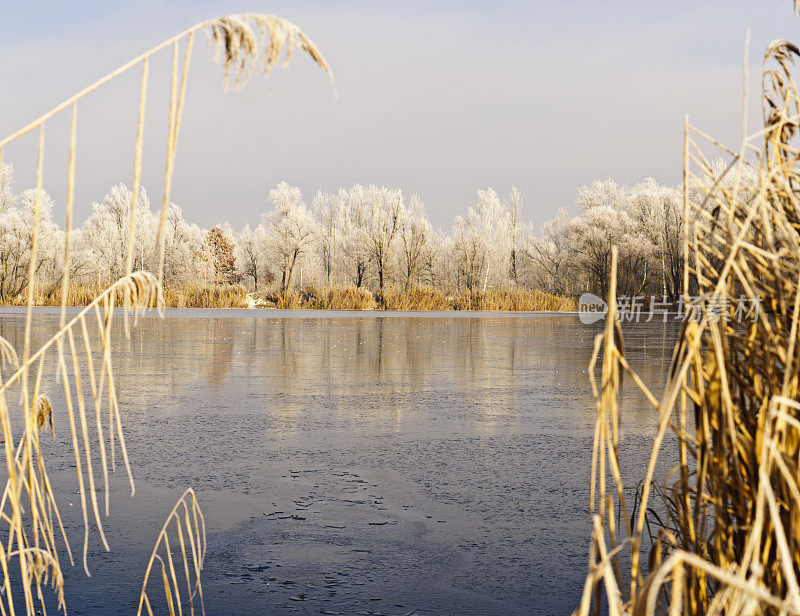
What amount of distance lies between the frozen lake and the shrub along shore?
23.7 meters

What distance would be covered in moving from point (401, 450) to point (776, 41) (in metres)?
4.50

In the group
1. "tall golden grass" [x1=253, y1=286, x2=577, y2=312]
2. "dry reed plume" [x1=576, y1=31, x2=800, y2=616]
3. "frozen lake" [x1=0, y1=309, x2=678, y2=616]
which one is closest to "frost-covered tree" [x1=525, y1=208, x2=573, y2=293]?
"tall golden grass" [x1=253, y1=286, x2=577, y2=312]

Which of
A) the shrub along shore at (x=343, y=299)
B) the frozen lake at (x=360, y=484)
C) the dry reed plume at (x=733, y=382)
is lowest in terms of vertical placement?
the frozen lake at (x=360, y=484)

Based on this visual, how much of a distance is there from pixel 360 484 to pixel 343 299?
3052 centimetres

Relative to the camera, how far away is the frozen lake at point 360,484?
346 centimetres

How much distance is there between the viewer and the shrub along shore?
34.7 metres

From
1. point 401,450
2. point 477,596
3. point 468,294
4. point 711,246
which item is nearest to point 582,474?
point 401,450

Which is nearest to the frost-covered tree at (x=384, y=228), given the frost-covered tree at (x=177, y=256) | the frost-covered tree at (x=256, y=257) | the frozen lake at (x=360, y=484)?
the frost-covered tree at (x=256, y=257)

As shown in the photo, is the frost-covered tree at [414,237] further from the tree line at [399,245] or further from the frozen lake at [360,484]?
the frozen lake at [360,484]

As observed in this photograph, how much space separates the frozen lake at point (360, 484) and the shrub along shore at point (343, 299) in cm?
2367

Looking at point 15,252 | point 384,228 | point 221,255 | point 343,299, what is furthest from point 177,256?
point 343,299

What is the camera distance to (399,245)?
181 ft

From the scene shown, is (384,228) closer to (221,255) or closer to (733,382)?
(221,255)

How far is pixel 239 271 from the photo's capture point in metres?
75.6
